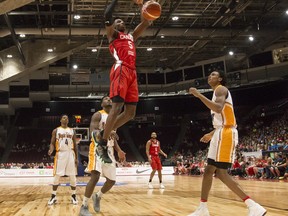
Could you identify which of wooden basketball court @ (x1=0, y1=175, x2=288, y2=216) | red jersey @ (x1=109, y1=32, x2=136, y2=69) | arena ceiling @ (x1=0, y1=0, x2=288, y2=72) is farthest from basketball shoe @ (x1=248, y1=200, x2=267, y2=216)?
arena ceiling @ (x1=0, y1=0, x2=288, y2=72)

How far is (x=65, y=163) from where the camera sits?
24.5ft

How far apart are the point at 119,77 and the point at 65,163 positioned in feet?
13.0

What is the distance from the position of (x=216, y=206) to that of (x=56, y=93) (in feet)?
85.8

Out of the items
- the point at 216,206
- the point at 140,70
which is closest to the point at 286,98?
the point at 140,70

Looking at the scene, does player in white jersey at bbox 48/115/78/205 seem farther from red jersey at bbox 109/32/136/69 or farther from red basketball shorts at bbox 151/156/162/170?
red basketball shorts at bbox 151/156/162/170

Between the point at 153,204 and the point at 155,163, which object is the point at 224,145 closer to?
the point at 153,204

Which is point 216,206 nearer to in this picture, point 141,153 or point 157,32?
point 157,32

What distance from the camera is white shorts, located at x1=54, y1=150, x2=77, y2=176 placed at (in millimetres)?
7363

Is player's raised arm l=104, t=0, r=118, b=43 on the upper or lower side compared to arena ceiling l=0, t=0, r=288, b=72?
lower

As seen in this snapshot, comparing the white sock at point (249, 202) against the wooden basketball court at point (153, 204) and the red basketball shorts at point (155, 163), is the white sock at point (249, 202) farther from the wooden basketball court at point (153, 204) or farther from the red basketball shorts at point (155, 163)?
the red basketball shorts at point (155, 163)

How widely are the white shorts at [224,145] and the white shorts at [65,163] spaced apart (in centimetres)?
393

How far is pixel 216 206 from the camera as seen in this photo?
589 cm

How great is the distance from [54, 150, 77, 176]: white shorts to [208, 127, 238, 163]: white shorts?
3.93 metres

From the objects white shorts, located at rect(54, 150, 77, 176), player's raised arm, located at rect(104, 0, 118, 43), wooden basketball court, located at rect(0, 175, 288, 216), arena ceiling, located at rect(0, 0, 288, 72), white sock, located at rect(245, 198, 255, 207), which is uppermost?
arena ceiling, located at rect(0, 0, 288, 72)
